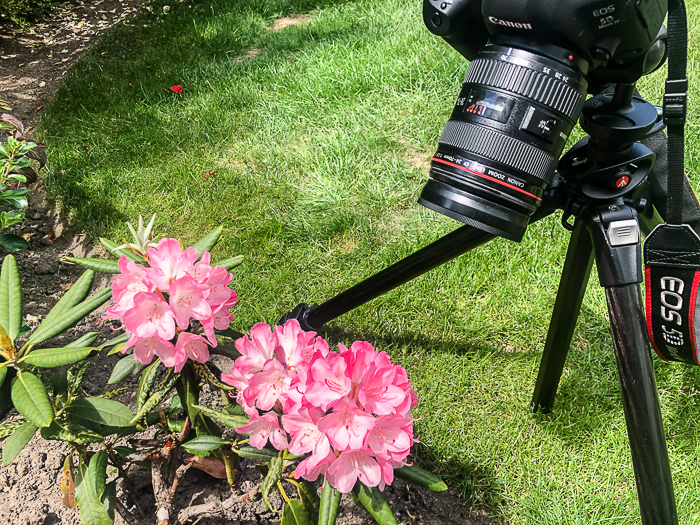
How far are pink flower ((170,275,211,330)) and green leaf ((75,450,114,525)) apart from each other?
13.7 inches

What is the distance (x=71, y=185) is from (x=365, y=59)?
172 centimetres

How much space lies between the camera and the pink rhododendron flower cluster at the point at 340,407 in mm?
705

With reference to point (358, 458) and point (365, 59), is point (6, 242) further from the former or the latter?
point (365, 59)

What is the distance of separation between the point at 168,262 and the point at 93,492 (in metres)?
0.45

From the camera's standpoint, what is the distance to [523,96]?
2.82ft

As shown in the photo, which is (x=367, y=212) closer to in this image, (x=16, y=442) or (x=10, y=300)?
(x=10, y=300)

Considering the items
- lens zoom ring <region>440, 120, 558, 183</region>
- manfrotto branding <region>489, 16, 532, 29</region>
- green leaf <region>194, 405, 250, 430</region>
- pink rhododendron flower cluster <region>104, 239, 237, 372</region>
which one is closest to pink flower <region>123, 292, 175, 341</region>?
pink rhododendron flower cluster <region>104, 239, 237, 372</region>

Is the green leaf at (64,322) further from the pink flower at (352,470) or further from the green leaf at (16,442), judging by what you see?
the pink flower at (352,470)

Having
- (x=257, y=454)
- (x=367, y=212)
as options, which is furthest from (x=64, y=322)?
(x=367, y=212)

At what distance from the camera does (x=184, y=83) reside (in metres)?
3.11

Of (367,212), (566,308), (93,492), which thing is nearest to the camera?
(93,492)

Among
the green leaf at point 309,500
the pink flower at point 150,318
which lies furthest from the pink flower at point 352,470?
the pink flower at point 150,318

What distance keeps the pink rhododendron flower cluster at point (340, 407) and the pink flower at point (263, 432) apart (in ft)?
0.05

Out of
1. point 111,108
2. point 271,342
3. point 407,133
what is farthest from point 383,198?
point 111,108
